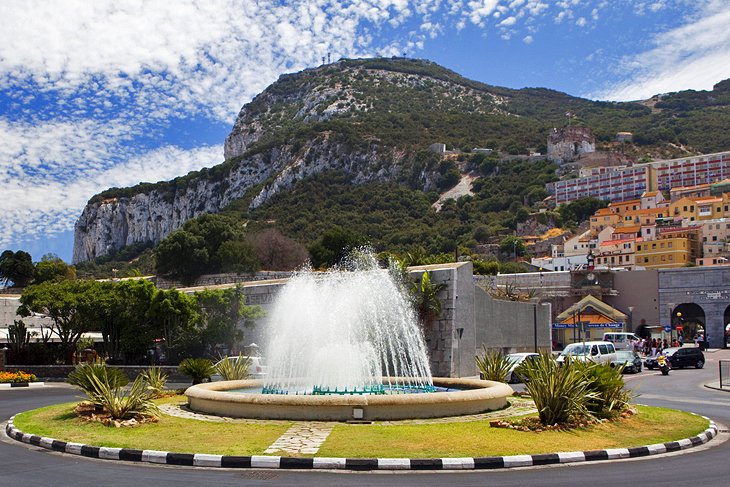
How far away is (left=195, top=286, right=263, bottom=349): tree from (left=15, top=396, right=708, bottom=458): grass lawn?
64.9 feet

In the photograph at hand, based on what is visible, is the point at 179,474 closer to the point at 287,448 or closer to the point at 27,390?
the point at 287,448

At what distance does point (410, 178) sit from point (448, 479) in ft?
504

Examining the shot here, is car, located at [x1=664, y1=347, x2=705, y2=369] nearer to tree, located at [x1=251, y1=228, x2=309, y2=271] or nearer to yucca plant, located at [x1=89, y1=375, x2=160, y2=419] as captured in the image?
yucca plant, located at [x1=89, y1=375, x2=160, y2=419]

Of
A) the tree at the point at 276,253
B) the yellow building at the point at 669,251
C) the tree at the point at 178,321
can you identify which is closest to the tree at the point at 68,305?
the tree at the point at 178,321

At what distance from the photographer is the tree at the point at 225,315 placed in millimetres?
35375

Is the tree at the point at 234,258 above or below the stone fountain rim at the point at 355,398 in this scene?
above

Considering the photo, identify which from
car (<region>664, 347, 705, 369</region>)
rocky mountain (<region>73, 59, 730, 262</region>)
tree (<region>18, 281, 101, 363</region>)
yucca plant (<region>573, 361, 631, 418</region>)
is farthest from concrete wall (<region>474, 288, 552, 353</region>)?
rocky mountain (<region>73, 59, 730, 262</region>)

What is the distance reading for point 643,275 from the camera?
65188mm

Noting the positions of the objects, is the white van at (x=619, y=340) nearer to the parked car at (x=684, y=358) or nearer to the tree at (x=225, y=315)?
the parked car at (x=684, y=358)

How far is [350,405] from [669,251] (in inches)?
3857

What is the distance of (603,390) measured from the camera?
1524 cm

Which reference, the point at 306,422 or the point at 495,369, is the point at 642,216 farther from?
the point at 306,422

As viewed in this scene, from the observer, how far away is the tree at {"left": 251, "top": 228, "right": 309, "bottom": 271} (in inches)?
3167

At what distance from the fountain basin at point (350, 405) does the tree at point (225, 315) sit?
63.1 ft
